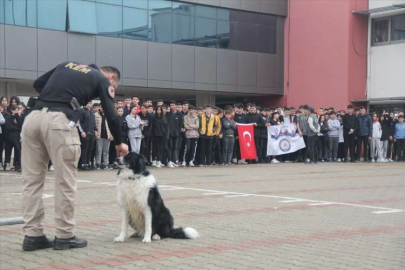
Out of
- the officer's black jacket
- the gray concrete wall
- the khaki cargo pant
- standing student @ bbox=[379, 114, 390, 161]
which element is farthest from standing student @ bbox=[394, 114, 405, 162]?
the khaki cargo pant

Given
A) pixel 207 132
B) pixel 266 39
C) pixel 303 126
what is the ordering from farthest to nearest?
pixel 266 39
pixel 303 126
pixel 207 132

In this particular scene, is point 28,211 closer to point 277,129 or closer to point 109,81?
point 109,81

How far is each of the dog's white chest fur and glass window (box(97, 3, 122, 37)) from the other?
25.4 metres

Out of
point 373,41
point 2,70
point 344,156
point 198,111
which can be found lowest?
point 344,156

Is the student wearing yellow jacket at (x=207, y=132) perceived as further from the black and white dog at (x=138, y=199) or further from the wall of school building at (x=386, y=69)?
the wall of school building at (x=386, y=69)

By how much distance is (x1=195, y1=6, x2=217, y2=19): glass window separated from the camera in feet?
116

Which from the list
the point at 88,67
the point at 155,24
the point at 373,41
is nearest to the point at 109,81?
the point at 88,67

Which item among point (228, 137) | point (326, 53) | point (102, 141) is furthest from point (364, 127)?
point (102, 141)

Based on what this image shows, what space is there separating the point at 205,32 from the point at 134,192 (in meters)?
29.8

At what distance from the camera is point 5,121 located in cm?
1711

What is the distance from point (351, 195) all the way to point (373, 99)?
2213cm

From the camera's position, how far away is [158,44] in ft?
111

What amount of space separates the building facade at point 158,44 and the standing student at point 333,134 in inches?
484

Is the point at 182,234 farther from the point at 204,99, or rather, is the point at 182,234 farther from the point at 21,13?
the point at 204,99
